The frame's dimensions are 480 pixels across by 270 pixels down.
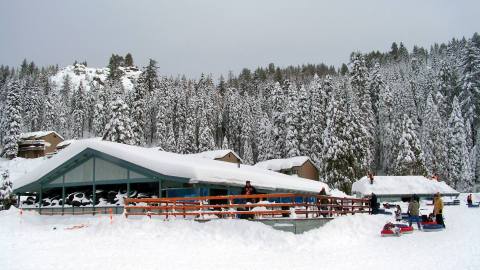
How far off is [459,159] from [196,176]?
5516 centimetres

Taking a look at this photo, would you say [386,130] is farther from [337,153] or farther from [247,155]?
[247,155]

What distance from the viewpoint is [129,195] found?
2753 cm

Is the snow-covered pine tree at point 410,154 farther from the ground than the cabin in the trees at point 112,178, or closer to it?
farther from the ground

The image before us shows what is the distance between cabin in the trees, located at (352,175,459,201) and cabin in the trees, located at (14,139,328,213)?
30656 mm

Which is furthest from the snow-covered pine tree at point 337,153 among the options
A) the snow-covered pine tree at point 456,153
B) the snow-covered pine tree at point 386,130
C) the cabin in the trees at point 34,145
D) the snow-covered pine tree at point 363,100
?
the cabin in the trees at point 34,145

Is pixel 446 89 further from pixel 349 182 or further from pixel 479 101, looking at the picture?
pixel 349 182

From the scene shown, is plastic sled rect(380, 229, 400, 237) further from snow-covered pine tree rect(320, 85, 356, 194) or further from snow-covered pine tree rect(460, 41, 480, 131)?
snow-covered pine tree rect(460, 41, 480, 131)

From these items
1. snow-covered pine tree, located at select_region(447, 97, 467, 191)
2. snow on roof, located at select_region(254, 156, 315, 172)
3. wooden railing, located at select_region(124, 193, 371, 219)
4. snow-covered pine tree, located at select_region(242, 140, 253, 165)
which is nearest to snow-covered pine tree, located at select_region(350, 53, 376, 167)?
snow on roof, located at select_region(254, 156, 315, 172)

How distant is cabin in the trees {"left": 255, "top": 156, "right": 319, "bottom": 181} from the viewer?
61.8 metres

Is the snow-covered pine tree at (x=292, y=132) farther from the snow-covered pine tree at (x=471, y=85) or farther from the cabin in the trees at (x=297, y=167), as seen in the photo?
the snow-covered pine tree at (x=471, y=85)

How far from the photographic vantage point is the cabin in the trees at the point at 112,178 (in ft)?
87.4

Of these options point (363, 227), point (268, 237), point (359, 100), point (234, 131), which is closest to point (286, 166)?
point (359, 100)

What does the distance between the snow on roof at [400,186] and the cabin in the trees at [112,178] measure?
3062cm

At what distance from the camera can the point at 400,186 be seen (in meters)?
58.8
